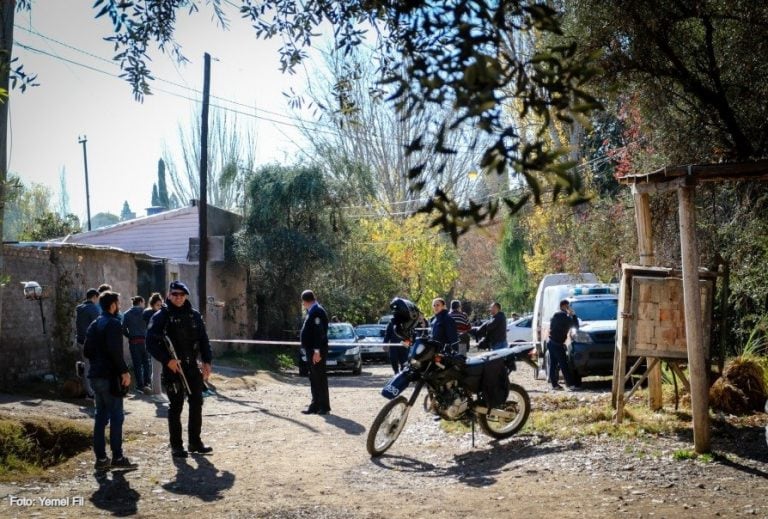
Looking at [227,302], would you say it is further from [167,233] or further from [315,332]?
[315,332]

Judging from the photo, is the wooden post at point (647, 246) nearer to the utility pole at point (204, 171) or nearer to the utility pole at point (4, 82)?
the utility pole at point (4, 82)

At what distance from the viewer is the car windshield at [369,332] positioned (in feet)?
114

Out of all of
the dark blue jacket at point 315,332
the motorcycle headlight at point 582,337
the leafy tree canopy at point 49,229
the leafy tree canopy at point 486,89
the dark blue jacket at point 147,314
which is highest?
the leafy tree canopy at point 49,229

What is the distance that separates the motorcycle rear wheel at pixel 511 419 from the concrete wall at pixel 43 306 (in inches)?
354

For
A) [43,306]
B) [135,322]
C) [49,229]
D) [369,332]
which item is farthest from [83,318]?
[49,229]

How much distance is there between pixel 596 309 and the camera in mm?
19953

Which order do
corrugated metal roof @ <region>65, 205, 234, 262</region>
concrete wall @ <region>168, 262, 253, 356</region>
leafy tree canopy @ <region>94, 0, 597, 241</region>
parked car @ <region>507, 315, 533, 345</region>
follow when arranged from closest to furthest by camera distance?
1. leafy tree canopy @ <region>94, 0, 597, 241</region>
2. parked car @ <region>507, 315, 533, 345</region>
3. concrete wall @ <region>168, 262, 253, 356</region>
4. corrugated metal roof @ <region>65, 205, 234, 262</region>

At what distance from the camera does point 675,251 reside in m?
15.6

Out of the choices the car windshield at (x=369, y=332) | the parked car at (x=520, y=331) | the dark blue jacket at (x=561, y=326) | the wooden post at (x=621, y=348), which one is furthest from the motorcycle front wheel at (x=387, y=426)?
the car windshield at (x=369, y=332)

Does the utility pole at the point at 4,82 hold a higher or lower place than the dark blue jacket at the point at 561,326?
higher

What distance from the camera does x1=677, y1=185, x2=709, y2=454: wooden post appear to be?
29.9 feet

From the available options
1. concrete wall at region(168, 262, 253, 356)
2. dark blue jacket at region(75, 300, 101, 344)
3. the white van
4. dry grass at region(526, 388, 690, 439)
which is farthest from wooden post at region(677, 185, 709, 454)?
concrete wall at region(168, 262, 253, 356)

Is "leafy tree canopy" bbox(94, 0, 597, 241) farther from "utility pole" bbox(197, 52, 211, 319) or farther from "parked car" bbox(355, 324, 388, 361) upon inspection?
"parked car" bbox(355, 324, 388, 361)

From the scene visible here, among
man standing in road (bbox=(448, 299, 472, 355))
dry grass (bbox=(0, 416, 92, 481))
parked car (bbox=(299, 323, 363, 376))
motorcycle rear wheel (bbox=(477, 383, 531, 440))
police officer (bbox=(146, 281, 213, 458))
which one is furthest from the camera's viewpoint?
parked car (bbox=(299, 323, 363, 376))
